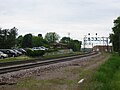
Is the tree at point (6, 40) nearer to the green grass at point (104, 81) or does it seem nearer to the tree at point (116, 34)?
the tree at point (116, 34)

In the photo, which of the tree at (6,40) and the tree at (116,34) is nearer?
the tree at (116,34)

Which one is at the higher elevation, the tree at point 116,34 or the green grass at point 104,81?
the tree at point 116,34

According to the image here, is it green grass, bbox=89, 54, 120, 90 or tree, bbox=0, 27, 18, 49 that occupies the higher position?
tree, bbox=0, 27, 18, 49

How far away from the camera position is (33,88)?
17797mm

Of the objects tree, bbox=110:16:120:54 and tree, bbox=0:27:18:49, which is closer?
tree, bbox=110:16:120:54

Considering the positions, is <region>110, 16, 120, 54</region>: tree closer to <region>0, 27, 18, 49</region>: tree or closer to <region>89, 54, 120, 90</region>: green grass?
<region>0, 27, 18, 49</region>: tree

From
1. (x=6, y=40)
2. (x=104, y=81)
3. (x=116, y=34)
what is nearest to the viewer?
(x=104, y=81)

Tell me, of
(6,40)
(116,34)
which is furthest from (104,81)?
(6,40)

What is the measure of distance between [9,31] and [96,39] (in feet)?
205

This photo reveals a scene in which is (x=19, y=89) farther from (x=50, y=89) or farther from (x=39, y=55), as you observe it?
(x=39, y=55)

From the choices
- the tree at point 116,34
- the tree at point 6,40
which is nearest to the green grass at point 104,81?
the tree at point 116,34

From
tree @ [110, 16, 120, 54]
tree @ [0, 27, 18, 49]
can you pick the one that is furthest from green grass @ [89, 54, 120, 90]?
tree @ [0, 27, 18, 49]

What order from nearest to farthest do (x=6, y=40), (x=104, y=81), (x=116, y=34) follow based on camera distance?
(x=104, y=81) < (x=116, y=34) < (x=6, y=40)

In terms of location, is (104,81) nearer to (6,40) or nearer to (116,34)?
(116,34)
